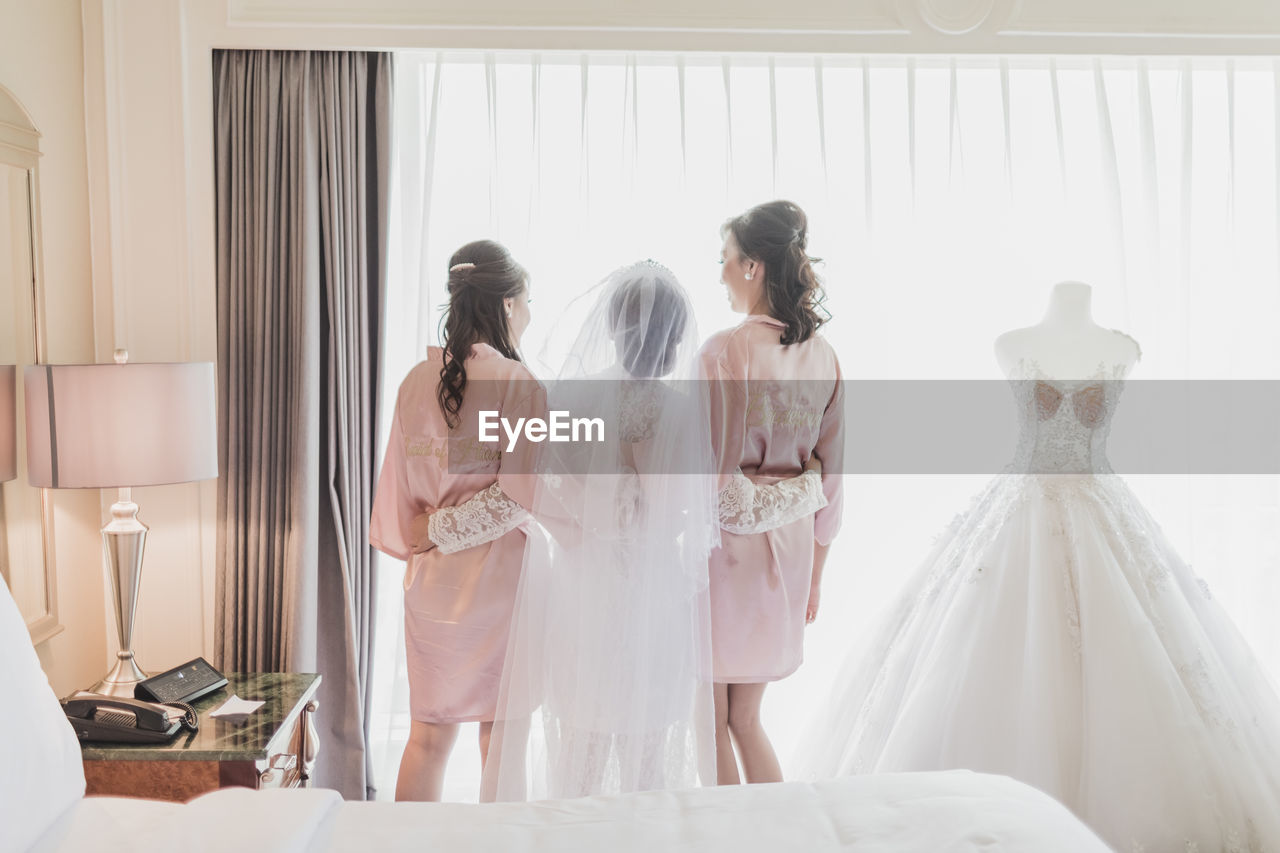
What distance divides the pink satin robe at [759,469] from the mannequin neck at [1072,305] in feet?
2.67

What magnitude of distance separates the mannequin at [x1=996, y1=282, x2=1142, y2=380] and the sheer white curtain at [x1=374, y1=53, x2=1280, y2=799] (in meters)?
0.26

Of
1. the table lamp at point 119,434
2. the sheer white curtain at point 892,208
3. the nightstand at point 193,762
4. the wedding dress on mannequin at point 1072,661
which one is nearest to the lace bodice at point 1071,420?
the wedding dress on mannequin at point 1072,661

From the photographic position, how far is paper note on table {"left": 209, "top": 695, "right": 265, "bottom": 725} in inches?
76.3

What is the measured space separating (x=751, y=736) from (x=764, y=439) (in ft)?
2.69

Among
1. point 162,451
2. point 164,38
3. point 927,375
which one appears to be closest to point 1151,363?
point 927,375

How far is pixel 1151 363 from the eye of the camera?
2.94 meters

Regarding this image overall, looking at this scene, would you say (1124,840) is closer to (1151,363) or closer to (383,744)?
(1151,363)

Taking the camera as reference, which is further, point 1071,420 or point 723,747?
point 1071,420

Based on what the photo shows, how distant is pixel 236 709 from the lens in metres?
1.97

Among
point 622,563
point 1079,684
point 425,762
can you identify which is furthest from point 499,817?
point 1079,684

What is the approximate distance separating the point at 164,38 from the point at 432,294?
0.99 m

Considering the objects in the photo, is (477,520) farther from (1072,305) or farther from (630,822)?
(1072,305)

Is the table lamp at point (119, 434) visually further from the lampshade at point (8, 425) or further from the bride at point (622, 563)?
the bride at point (622, 563)

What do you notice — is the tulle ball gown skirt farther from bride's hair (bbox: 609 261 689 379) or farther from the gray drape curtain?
the gray drape curtain
